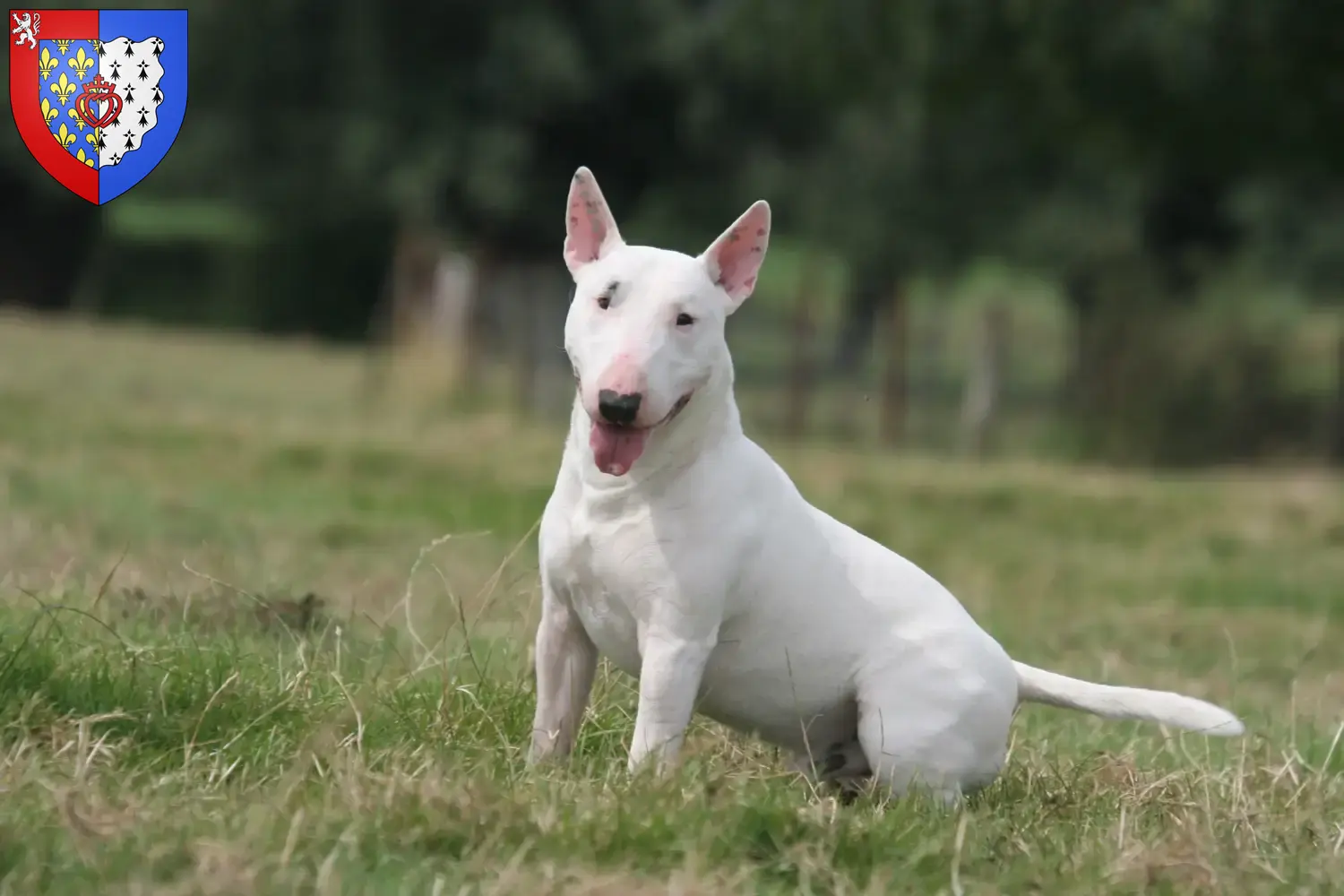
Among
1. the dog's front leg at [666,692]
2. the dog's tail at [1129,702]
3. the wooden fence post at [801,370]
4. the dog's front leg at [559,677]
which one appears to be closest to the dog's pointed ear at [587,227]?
the dog's front leg at [559,677]

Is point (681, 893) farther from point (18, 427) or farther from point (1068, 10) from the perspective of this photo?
point (1068, 10)

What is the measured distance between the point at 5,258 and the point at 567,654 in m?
28.9

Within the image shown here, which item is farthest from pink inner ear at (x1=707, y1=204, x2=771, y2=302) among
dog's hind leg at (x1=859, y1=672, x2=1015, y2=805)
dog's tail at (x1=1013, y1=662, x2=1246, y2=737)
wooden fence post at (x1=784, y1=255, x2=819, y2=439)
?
wooden fence post at (x1=784, y1=255, x2=819, y2=439)

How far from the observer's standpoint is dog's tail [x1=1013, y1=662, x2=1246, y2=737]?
4574 mm

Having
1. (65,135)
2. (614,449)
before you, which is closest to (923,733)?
(614,449)

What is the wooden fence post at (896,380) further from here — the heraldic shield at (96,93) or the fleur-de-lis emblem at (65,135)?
the fleur-de-lis emblem at (65,135)

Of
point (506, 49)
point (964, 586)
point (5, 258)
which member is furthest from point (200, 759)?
point (5, 258)

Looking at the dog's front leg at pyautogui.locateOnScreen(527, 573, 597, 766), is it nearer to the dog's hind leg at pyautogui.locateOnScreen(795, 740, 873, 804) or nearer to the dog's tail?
the dog's hind leg at pyautogui.locateOnScreen(795, 740, 873, 804)

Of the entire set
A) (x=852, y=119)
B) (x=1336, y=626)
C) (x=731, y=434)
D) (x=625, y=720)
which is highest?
(x=852, y=119)

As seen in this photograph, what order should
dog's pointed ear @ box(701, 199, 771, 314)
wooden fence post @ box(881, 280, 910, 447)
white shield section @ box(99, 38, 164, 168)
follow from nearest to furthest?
dog's pointed ear @ box(701, 199, 771, 314)
white shield section @ box(99, 38, 164, 168)
wooden fence post @ box(881, 280, 910, 447)

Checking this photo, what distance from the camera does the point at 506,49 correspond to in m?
25.5

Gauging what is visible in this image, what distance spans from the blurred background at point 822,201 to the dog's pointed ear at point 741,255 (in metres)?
12.1

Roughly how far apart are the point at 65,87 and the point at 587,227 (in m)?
2.29

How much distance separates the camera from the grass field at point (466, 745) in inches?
144
